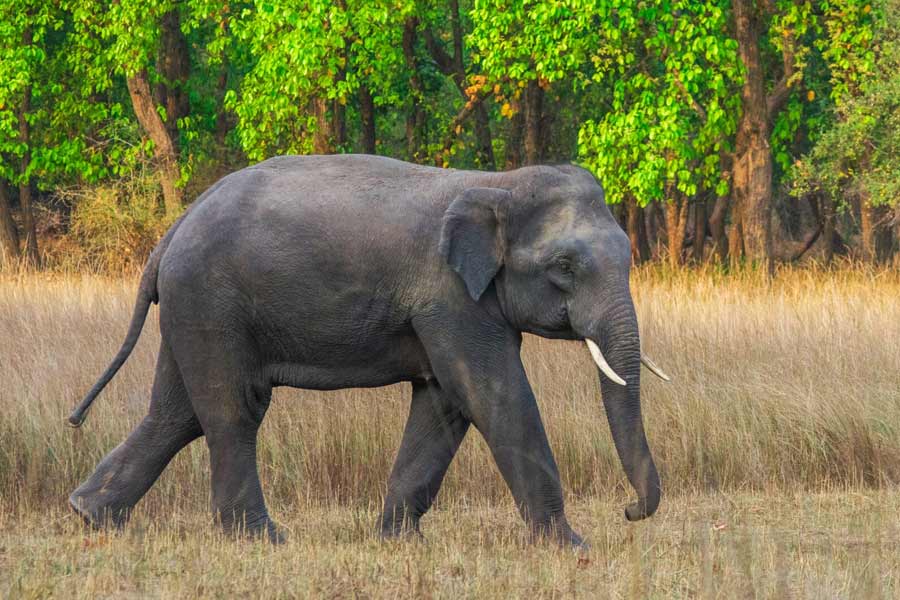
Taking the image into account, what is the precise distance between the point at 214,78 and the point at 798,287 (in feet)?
60.6

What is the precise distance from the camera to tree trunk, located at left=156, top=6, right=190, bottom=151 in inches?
1067

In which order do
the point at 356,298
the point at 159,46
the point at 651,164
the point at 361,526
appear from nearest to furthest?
the point at 356,298 < the point at 361,526 < the point at 651,164 < the point at 159,46

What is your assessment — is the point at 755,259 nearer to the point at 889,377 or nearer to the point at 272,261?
the point at 889,377

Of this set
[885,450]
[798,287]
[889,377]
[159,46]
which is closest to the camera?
[885,450]

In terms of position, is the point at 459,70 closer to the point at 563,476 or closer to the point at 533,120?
the point at 533,120

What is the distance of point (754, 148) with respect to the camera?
69.0ft

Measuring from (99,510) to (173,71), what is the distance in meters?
20.3

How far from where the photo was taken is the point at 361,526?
7.96 metres

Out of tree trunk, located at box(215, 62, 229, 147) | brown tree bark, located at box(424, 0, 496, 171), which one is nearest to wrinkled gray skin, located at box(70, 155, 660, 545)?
brown tree bark, located at box(424, 0, 496, 171)


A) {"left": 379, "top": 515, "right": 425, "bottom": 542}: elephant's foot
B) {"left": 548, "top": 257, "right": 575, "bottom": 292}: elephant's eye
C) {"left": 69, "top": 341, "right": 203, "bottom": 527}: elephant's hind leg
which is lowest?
{"left": 379, "top": 515, "right": 425, "bottom": 542}: elephant's foot

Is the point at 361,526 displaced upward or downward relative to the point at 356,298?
downward

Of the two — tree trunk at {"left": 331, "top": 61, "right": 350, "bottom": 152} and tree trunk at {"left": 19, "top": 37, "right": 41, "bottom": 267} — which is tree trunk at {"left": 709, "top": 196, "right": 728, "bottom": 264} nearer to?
tree trunk at {"left": 331, "top": 61, "right": 350, "bottom": 152}

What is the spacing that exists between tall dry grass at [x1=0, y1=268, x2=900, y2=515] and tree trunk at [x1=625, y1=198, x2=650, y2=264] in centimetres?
1547

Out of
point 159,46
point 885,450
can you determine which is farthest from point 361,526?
point 159,46
